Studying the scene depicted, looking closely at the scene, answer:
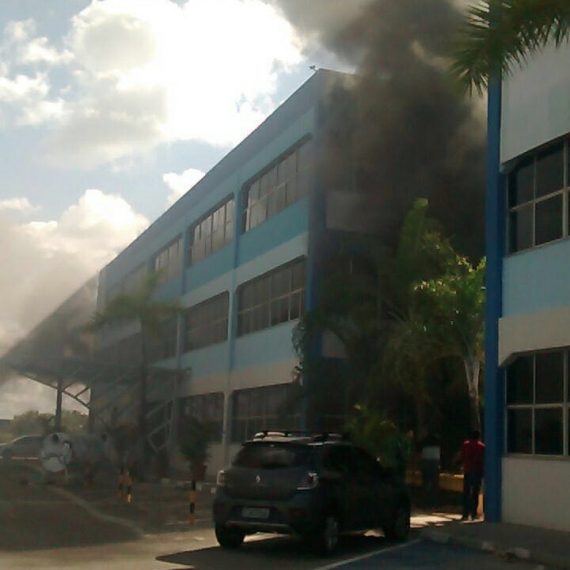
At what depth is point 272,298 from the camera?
29938 mm

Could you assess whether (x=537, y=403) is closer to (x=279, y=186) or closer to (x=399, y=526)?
(x=399, y=526)

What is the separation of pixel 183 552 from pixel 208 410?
22.2 m

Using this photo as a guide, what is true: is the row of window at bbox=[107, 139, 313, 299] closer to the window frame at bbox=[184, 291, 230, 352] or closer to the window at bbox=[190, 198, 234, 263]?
the window at bbox=[190, 198, 234, 263]

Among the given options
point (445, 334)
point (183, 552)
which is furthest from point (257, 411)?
point (183, 552)

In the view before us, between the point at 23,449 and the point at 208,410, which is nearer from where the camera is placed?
the point at 208,410

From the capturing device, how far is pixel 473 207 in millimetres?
26375

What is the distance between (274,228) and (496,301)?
12813 millimetres

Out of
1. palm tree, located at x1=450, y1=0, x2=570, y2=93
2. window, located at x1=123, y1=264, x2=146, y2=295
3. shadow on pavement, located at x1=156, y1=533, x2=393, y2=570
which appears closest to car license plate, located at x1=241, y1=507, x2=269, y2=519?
shadow on pavement, located at x1=156, y1=533, x2=393, y2=570

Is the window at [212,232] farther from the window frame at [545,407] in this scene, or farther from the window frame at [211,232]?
the window frame at [545,407]

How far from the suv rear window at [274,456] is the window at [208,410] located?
1923cm

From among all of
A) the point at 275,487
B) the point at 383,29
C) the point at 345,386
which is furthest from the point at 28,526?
the point at 383,29

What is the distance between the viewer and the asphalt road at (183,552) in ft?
40.3

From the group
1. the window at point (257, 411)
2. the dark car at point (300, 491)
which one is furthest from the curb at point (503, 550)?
the window at point (257, 411)

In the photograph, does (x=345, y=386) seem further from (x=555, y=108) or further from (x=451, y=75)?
(x=451, y=75)
